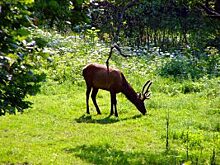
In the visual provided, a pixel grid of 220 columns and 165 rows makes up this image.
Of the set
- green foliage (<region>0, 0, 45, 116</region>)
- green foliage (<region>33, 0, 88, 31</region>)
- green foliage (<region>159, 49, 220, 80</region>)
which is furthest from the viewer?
green foliage (<region>159, 49, 220, 80</region>)

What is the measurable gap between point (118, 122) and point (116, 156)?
304 cm

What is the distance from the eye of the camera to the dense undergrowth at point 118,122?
8281 millimetres

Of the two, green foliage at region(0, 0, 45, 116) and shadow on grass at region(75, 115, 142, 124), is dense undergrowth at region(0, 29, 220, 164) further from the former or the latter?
green foliage at region(0, 0, 45, 116)

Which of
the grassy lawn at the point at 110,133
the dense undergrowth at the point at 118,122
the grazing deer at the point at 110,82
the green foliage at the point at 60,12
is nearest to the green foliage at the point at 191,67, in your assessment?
the dense undergrowth at the point at 118,122

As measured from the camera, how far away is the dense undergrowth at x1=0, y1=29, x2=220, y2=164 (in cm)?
828

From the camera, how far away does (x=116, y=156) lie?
825cm

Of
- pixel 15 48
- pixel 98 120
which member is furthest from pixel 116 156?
pixel 15 48

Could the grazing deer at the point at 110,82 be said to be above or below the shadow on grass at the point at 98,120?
above

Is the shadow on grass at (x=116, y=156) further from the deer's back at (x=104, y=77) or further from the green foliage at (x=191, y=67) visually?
the green foliage at (x=191, y=67)

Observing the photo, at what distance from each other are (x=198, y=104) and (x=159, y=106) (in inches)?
39.2

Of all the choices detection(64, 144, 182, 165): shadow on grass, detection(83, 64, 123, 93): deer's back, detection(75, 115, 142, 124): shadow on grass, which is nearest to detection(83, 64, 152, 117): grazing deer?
detection(83, 64, 123, 93): deer's back

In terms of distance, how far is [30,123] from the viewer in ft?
35.7

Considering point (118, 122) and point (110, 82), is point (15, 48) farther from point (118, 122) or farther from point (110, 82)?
point (110, 82)

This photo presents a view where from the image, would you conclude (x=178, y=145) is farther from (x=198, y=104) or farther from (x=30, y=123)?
(x=198, y=104)
